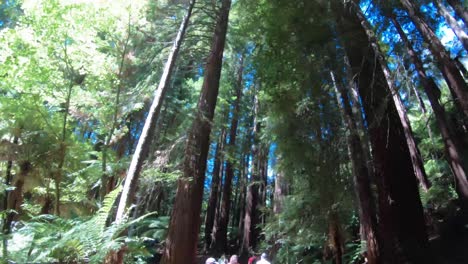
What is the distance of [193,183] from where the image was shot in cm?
735

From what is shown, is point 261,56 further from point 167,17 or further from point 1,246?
point 1,246

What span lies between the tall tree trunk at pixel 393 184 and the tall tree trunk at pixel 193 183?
3.18 meters

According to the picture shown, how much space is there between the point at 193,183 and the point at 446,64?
490cm

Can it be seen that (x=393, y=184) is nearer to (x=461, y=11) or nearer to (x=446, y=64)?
(x=446, y=64)

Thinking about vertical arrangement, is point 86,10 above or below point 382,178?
above

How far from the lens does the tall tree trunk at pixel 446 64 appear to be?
13.9 ft

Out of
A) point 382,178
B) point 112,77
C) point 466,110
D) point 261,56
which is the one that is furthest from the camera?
point 261,56

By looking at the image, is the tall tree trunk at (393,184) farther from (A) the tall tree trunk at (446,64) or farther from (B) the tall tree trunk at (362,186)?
(A) the tall tree trunk at (446,64)

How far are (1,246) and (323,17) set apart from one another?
7855mm

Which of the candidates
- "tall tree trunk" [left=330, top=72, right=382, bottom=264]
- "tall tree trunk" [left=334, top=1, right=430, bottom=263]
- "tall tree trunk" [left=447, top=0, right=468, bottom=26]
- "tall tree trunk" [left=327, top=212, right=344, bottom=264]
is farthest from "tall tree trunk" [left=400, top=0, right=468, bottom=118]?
"tall tree trunk" [left=327, top=212, right=344, bottom=264]

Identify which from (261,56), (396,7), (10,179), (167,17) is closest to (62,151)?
(10,179)

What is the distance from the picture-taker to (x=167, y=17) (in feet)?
33.0

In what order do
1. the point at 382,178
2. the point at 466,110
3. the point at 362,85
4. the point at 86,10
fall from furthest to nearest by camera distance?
the point at 86,10 → the point at 362,85 → the point at 382,178 → the point at 466,110

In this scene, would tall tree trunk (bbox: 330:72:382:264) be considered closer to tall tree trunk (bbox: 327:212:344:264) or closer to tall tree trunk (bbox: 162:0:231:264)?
tall tree trunk (bbox: 327:212:344:264)
